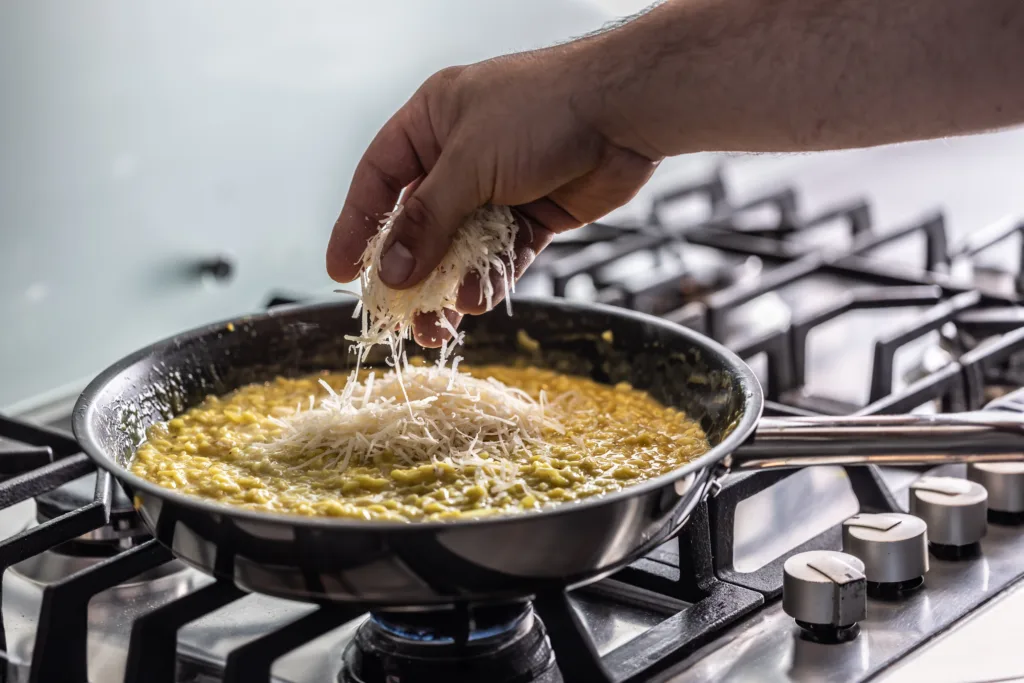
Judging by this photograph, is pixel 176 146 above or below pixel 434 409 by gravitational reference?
above

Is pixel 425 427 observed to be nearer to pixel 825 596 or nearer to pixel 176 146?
pixel 825 596

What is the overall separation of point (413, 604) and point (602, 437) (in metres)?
0.44

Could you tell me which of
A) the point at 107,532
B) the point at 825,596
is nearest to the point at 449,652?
the point at 825,596

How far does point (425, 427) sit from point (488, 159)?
0.89 feet

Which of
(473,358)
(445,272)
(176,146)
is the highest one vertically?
(176,146)

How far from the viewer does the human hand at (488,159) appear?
1.06 metres

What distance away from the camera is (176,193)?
5.66 ft

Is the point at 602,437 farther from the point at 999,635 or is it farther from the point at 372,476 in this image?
the point at 999,635

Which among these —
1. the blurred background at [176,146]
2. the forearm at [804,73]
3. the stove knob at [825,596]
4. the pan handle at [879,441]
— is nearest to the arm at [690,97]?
the forearm at [804,73]

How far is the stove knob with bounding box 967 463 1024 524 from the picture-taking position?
1226 mm

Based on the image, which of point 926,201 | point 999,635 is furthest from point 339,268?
point 926,201

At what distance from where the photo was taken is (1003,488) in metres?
1.23

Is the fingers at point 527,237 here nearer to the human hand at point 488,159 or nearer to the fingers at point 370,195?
the human hand at point 488,159

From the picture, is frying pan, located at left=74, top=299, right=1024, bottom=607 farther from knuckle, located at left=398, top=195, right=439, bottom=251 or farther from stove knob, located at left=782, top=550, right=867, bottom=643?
knuckle, located at left=398, top=195, right=439, bottom=251
